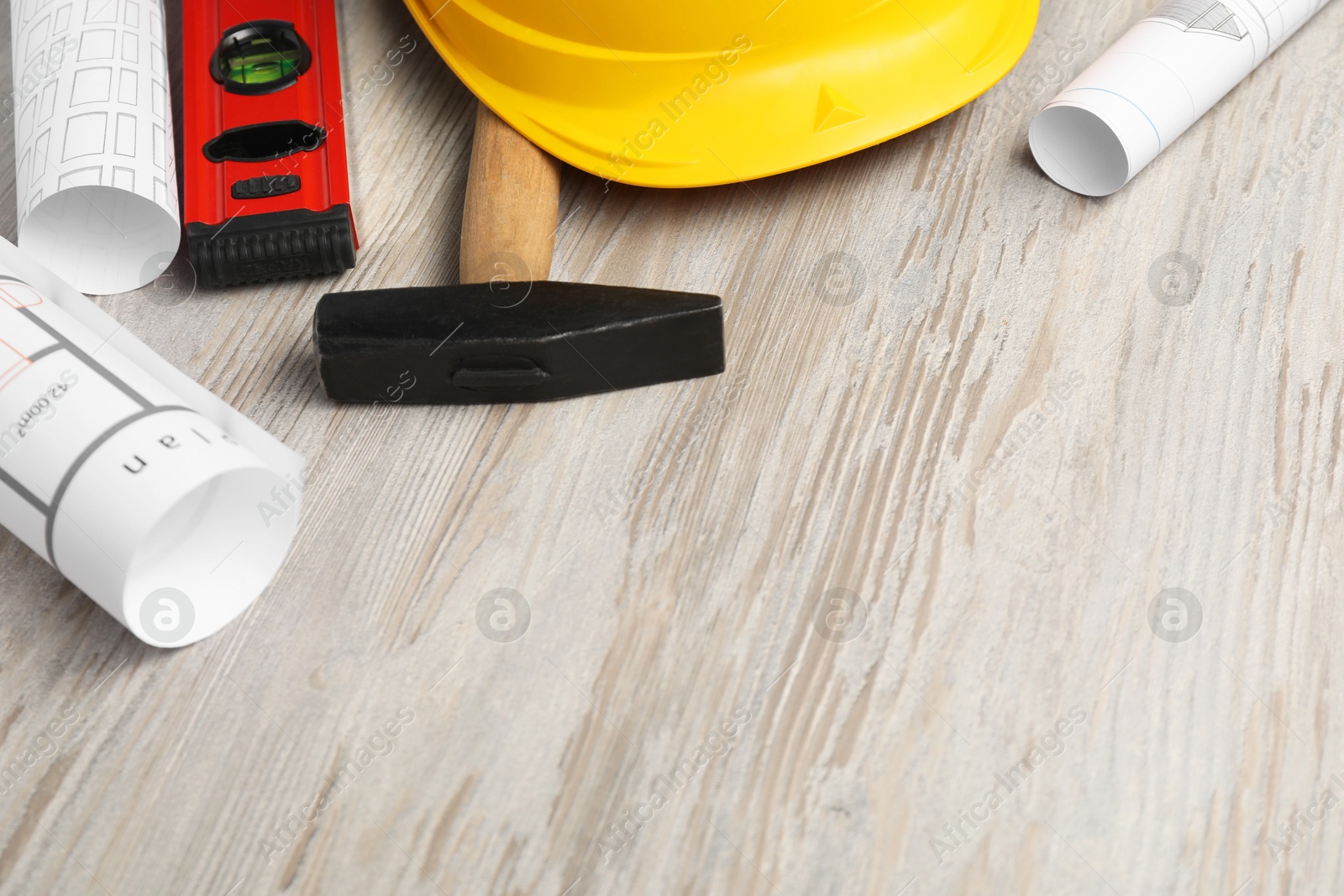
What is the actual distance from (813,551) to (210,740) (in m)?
0.37

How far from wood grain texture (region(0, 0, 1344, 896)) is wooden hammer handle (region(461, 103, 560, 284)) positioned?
48 mm

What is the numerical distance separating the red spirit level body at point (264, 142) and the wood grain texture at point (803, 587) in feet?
0.13

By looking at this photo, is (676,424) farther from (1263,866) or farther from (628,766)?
(1263,866)

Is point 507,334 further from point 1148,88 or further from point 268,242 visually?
point 1148,88

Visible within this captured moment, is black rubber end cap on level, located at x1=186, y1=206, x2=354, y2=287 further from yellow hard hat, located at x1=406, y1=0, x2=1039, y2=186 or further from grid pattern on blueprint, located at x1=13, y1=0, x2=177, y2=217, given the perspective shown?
yellow hard hat, located at x1=406, y1=0, x2=1039, y2=186

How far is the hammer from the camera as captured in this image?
687 millimetres

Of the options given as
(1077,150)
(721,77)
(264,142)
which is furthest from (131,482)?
(1077,150)

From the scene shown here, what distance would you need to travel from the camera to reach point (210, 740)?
24.5 inches

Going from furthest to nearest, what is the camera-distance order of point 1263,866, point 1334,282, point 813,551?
point 1334,282, point 813,551, point 1263,866

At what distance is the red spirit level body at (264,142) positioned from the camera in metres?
0.77

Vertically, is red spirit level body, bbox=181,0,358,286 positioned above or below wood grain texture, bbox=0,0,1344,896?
above

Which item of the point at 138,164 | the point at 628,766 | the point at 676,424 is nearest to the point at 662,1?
the point at 676,424

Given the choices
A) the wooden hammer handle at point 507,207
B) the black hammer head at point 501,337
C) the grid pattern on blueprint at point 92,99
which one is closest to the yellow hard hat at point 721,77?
the wooden hammer handle at point 507,207

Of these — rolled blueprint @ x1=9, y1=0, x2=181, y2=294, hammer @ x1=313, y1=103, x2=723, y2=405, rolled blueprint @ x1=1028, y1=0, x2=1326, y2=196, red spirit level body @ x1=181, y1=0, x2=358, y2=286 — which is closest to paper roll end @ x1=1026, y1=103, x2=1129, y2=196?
rolled blueprint @ x1=1028, y1=0, x2=1326, y2=196
